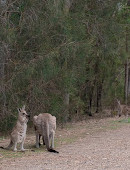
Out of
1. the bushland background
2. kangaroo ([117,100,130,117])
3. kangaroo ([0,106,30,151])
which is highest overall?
the bushland background

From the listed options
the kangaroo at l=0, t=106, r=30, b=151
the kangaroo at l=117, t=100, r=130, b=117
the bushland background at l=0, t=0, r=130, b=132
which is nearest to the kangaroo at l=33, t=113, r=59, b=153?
the kangaroo at l=0, t=106, r=30, b=151

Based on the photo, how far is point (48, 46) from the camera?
47.1 feet

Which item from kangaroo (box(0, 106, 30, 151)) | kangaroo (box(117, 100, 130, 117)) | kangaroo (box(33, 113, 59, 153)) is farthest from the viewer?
kangaroo (box(117, 100, 130, 117))

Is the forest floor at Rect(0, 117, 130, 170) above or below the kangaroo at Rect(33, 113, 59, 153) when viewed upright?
below

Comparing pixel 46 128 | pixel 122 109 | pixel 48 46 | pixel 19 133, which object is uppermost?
pixel 48 46

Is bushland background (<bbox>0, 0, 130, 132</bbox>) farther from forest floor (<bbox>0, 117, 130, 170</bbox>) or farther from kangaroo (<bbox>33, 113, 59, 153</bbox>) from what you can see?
kangaroo (<bbox>33, 113, 59, 153</bbox>)

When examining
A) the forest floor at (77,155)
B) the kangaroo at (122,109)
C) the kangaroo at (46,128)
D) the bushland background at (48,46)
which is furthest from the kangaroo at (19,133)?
the kangaroo at (122,109)

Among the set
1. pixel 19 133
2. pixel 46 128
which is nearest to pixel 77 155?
pixel 46 128

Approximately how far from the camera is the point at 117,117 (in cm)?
2231

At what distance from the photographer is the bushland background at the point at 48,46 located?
523 inches

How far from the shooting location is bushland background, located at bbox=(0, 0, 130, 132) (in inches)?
523

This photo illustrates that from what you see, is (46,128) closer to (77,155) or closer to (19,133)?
(19,133)

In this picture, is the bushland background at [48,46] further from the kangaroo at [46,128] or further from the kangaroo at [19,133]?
the kangaroo at [19,133]

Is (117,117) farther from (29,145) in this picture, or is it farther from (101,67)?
(29,145)
